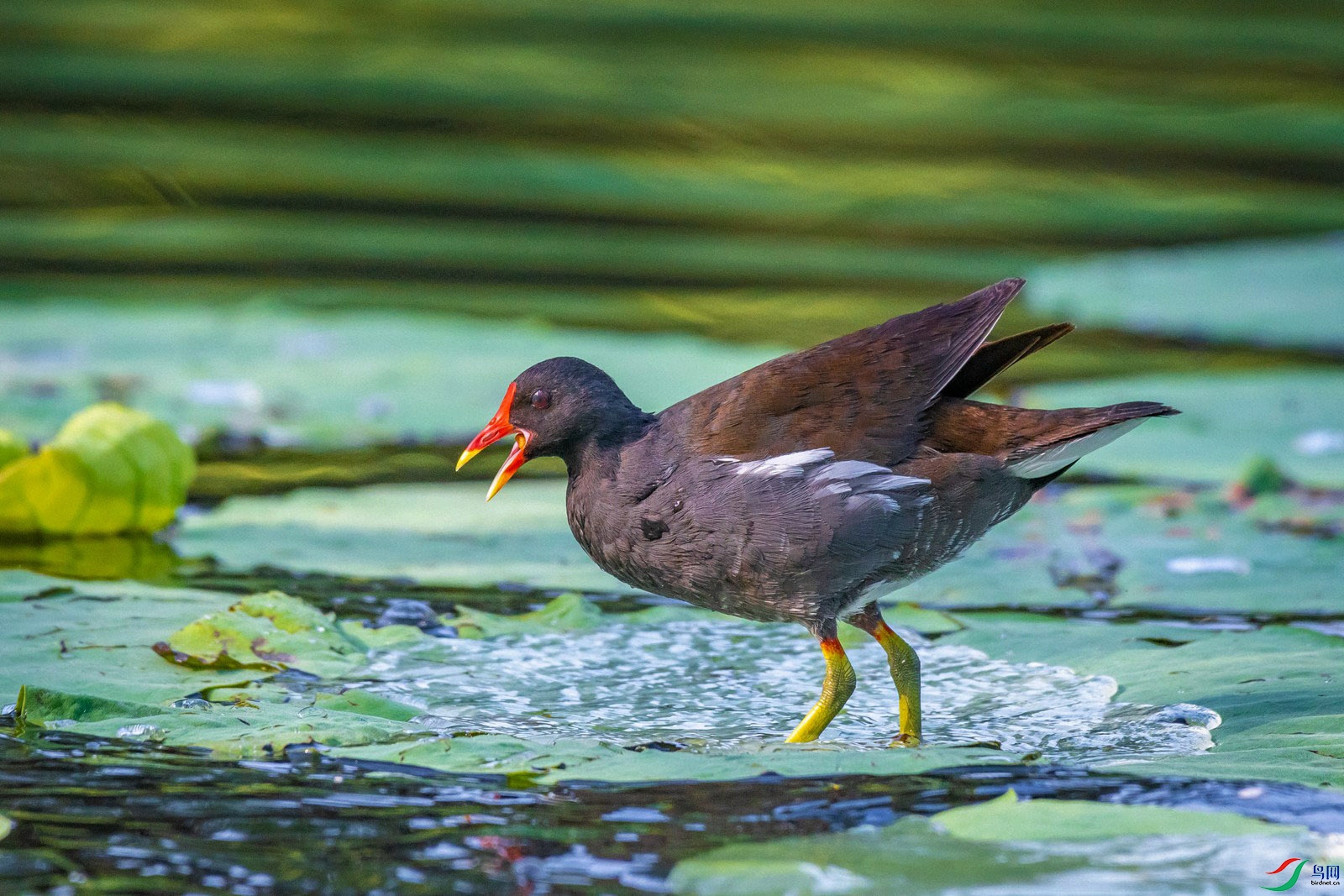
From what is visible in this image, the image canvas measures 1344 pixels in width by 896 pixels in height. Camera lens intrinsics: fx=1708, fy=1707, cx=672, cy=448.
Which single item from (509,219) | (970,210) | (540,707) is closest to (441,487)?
(540,707)

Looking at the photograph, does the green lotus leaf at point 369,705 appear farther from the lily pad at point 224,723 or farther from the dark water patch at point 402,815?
the dark water patch at point 402,815

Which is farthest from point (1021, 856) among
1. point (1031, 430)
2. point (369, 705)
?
point (369, 705)

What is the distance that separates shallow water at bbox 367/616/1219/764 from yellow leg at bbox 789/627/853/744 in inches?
2.7

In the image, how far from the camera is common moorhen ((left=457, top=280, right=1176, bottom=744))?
3549mm

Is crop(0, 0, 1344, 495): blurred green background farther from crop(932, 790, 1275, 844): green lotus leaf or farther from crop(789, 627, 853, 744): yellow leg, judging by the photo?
crop(932, 790, 1275, 844): green lotus leaf

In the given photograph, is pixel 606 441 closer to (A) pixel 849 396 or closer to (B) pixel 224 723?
(A) pixel 849 396

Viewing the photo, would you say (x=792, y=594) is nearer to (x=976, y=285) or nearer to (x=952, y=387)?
(x=952, y=387)

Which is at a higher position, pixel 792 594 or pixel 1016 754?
pixel 792 594

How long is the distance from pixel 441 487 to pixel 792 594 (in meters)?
2.23

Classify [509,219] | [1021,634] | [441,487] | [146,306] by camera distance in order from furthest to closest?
[509,219] < [146,306] < [441,487] < [1021,634]

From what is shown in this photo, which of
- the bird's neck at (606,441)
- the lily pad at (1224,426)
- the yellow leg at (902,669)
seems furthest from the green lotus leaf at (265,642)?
the lily pad at (1224,426)

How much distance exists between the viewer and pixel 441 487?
Answer: 220 inches

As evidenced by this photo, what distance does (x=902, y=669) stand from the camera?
3611mm

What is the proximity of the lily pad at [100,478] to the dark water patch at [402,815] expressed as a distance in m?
1.61
